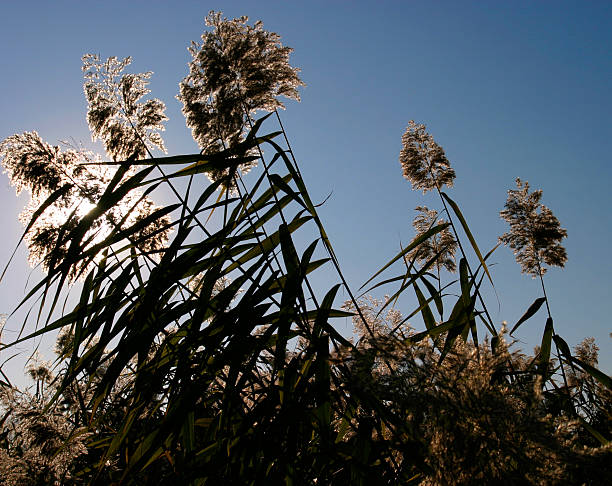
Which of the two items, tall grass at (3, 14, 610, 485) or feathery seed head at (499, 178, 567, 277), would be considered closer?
tall grass at (3, 14, 610, 485)

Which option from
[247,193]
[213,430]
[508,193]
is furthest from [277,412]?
[508,193]

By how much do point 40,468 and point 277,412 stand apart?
136cm

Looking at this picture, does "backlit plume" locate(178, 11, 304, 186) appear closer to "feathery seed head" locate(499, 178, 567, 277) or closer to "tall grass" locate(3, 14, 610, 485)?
"tall grass" locate(3, 14, 610, 485)

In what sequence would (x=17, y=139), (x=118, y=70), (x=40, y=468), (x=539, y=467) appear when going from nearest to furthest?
1. (x=539, y=467)
2. (x=40, y=468)
3. (x=17, y=139)
4. (x=118, y=70)

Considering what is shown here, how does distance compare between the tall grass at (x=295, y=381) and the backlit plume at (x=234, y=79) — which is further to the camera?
the backlit plume at (x=234, y=79)

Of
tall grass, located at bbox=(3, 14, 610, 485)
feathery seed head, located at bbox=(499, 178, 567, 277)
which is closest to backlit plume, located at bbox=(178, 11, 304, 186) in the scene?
tall grass, located at bbox=(3, 14, 610, 485)

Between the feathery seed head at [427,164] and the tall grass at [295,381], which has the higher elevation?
the feathery seed head at [427,164]

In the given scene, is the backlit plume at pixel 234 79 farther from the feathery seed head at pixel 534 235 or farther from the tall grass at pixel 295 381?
the feathery seed head at pixel 534 235

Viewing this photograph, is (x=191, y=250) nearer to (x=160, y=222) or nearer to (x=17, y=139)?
(x=160, y=222)

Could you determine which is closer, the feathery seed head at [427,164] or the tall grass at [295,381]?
the tall grass at [295,381]

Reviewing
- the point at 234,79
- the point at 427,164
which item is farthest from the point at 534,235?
the point at 234,79

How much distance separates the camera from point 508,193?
423 centimetres

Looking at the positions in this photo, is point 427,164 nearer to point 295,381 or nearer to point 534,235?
point 534,235

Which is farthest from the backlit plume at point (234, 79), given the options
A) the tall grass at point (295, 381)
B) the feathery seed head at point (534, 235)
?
the feathery seed head at point (534, 235)
